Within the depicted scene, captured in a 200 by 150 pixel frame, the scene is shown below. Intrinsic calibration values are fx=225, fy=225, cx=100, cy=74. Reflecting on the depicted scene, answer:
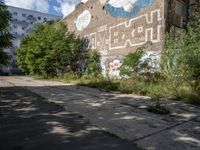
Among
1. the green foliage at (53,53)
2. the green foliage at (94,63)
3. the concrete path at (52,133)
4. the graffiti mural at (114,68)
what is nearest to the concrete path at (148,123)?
the concrete path at (52,133)

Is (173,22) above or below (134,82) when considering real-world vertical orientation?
above

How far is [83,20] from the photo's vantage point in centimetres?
2572

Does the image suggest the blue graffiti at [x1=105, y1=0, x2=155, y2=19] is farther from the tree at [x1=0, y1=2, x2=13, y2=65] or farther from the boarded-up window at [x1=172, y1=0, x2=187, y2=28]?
the tree at [x1=0, y1=2, x2=13, y2=65]

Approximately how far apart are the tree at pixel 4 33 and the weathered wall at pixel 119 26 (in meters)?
9.48

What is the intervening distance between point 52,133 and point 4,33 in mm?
8185

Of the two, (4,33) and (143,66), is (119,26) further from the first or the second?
(4,33)

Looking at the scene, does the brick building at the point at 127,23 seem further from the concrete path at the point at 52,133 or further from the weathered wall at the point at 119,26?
the concrete path at the point at 52,133

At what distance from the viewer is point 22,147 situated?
14.2 feet

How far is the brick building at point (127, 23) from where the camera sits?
626 inches

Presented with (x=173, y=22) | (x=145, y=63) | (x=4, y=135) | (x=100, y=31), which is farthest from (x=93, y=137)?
(x=100, y=31)

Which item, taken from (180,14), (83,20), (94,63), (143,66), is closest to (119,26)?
(94,63)

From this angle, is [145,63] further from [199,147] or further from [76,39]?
[76,39]

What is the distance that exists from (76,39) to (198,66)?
58.2 ft

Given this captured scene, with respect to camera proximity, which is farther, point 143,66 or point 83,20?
point 83,20
